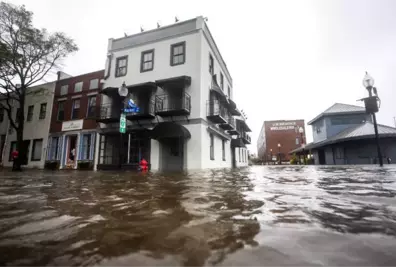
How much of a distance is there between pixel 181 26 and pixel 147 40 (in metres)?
3.04

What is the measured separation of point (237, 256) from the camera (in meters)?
0.88

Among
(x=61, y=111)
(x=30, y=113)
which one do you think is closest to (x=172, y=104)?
(x=61, y=111)

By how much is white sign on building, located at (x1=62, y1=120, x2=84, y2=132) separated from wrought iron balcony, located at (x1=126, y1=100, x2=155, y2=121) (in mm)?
5863

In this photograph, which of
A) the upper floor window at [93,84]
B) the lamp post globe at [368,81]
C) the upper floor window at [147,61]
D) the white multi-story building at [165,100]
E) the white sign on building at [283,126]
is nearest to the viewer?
the lamp post globe at [368,81]

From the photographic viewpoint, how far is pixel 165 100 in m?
14.2

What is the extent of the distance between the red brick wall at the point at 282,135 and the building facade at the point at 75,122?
4244 centimetres

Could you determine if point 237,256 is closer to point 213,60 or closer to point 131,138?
point 131,138

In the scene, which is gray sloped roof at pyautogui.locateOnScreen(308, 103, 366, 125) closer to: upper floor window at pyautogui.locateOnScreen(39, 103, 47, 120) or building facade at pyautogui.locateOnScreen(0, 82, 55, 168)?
building facade at pyautogui.locateOnScreen(0, 82, 55, 168)

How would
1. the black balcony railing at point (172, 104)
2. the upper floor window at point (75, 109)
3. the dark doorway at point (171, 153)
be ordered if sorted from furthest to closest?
1. the upper floor window at point (75, 109)
2. the dark doorway at point (171, 153)
3. the black balcony railing at point (172, 104)

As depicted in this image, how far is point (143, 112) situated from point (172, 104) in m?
2.26

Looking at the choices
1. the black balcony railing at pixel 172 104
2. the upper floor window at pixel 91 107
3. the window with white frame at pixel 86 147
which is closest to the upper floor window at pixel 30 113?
the upper floor window at pixel 91 107

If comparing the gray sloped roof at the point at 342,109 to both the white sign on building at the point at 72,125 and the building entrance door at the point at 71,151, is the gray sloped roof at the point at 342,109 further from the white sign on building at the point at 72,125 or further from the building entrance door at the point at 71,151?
the building entrance door at the point at 71,151

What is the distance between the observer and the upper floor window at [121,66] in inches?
651

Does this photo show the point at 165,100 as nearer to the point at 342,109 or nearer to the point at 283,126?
the point at 342,109
